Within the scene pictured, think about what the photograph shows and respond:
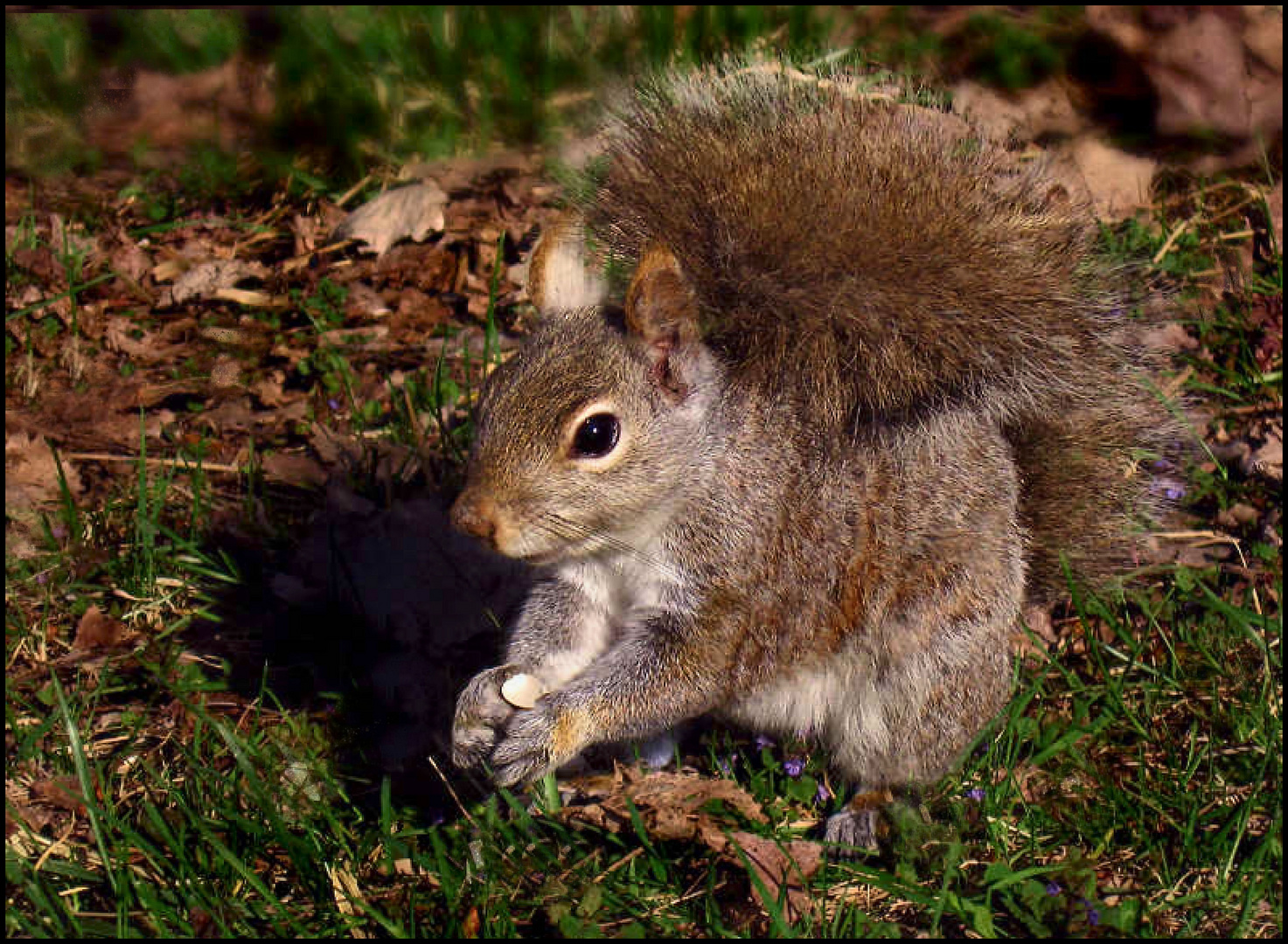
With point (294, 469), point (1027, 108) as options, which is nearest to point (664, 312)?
point (294, 469)

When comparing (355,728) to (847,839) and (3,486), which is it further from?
(3,486)

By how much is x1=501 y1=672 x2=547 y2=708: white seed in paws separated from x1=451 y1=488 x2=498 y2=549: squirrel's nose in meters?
0.37

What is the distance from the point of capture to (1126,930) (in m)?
2.20

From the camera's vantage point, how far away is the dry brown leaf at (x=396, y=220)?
3.86m

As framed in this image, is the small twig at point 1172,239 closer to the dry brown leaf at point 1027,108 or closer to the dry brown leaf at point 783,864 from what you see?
the dry brown leaf at point 1027,108

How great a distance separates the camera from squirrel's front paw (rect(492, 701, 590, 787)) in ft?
7.58

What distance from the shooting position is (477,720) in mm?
2383

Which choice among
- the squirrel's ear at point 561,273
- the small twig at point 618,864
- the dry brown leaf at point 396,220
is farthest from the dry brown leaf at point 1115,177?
the small twig at point 618,864

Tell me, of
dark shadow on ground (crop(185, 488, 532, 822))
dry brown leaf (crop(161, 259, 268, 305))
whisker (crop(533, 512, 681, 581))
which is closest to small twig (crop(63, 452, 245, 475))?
dark shadow on ground (crop(185, 488, 532, 822))

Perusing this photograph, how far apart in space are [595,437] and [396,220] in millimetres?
1926

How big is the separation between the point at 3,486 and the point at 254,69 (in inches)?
71.9

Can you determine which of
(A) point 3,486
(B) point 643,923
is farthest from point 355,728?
(A) point 3,486

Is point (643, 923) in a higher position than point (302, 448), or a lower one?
lower

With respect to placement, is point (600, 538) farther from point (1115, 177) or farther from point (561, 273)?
point (1115, 177)
